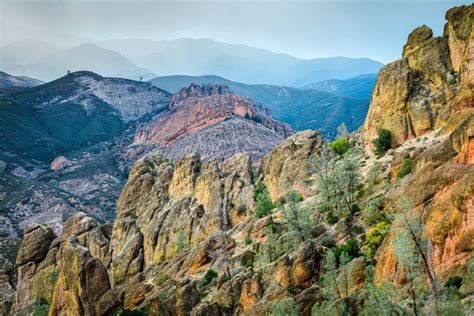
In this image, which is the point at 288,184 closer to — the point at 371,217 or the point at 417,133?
the point at 417,133

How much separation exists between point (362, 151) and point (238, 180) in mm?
28250

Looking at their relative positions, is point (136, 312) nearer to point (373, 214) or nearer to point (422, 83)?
point (373, 214)

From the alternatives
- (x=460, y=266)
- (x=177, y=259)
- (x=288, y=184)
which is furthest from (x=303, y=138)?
(x=460, y=266)

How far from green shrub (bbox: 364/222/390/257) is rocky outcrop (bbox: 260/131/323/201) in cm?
2623

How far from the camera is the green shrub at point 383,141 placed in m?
57.0

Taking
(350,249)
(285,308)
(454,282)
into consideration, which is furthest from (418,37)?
(285,308)

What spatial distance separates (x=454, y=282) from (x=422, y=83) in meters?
40.9

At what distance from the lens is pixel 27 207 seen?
159250 mm

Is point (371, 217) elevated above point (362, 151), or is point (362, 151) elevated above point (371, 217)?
point (362, 151)

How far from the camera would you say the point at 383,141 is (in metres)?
57.0

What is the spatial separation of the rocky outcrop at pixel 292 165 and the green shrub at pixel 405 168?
21.0 metres

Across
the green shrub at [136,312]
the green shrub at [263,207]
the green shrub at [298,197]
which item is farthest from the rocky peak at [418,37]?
the green shrub at [136,312]

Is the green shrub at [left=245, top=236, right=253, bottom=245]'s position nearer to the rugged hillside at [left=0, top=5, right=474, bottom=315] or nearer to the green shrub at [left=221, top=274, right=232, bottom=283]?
the rugged hillside at [left=0, top=5, right=474, bottom=315]

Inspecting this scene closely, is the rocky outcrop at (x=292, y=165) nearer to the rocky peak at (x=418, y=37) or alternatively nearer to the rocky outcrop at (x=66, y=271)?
the rocky peak at (x=418, y=37)
